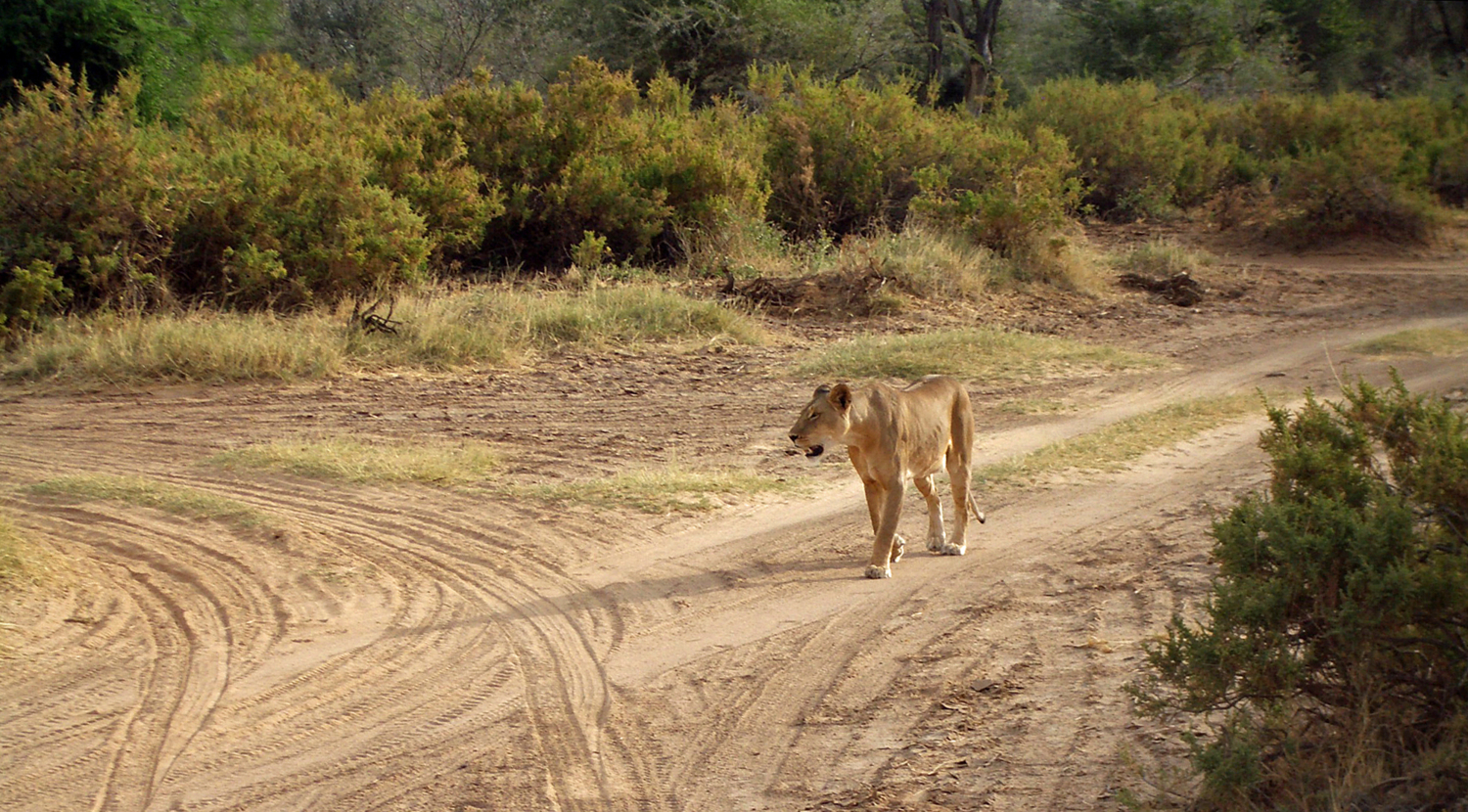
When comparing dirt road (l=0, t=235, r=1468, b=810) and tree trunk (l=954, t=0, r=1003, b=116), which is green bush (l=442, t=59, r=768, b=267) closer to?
dirt road (l=0, t=235, r=1468, b=810)

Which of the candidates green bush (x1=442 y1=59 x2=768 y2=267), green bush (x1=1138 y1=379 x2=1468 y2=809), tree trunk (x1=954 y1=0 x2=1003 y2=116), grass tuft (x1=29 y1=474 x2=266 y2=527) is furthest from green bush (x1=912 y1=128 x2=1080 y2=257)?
green bush (x1=1138 y1=379 x2=1468 y2=809)

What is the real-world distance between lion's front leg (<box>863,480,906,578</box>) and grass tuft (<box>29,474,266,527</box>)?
3.80 m

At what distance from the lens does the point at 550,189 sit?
17.5 metres

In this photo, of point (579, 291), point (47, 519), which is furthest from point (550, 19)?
point (47, 519)

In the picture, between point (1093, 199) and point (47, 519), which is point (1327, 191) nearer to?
point (1093, 199)

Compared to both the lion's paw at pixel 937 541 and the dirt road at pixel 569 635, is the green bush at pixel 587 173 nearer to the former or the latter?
the dirt road at pixel 569 635

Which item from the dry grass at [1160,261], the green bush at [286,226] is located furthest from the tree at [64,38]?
the dry grass at [1160,261]

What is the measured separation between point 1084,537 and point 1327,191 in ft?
57.8

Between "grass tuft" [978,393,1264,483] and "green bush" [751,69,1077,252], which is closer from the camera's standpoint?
"grass tuft" [978,393,1264,483]

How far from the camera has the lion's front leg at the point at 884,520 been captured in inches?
257

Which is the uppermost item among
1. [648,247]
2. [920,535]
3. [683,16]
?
[683,16]

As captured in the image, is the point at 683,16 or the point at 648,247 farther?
the point at 683,16

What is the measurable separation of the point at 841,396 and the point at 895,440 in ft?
1.84

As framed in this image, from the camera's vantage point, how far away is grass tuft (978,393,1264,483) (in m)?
9.02
